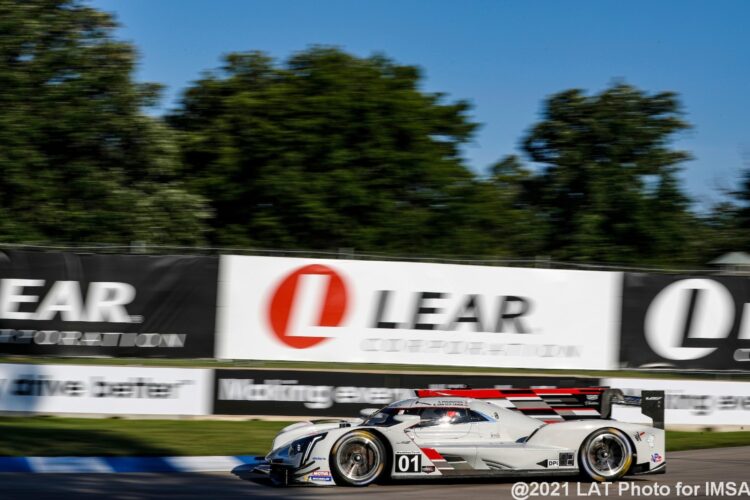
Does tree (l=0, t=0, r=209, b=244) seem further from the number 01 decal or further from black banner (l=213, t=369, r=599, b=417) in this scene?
the number 01 decal

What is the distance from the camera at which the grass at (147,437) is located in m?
12.0

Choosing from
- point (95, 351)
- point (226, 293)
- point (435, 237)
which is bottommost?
point (95, 351)

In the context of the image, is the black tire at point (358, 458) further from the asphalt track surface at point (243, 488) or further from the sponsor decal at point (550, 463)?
the sponsor decal at point (550, 463)

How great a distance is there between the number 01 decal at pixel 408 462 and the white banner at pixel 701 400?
6.54 metres

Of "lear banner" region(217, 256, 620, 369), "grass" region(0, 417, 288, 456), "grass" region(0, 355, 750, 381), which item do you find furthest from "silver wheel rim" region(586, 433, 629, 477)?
"lear banner" region(217, 256, 620, 369)

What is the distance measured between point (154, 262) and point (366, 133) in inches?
756

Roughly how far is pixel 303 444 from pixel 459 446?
166cm

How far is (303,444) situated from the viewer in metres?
9.77

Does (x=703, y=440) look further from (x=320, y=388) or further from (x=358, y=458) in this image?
(x=358, y=458)

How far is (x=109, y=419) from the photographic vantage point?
14.6 meters

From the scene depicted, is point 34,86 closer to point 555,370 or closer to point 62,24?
point 62,24

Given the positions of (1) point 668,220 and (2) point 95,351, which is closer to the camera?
(2) point 95,351

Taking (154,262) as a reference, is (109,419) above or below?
below

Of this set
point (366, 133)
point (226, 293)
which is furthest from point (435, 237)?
point (226, 293)
